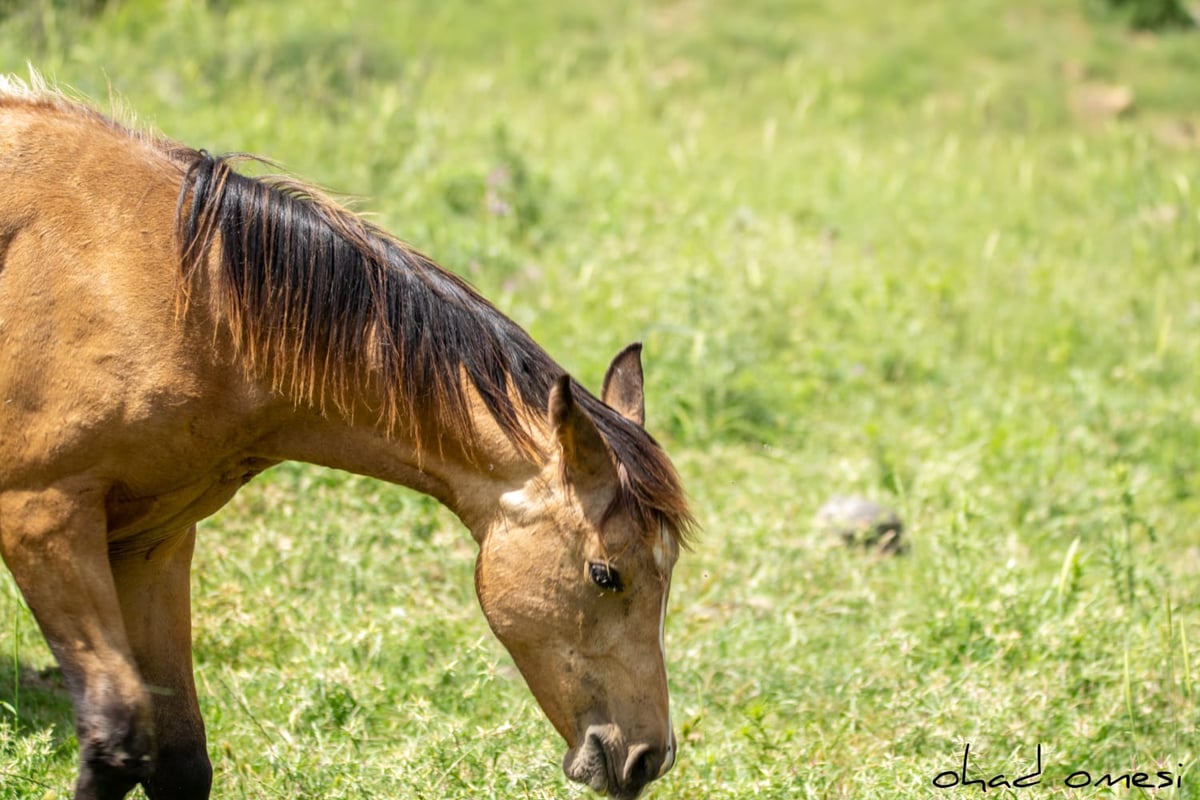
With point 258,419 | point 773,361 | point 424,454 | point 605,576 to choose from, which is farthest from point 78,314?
point 773,361

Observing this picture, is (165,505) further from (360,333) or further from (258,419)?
(360,333)

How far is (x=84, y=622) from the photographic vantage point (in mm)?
2949

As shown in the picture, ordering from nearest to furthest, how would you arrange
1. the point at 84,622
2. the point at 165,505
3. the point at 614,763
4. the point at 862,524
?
the point at 84,622, the point at 614,763, the point at 165,505, the point at 862,524

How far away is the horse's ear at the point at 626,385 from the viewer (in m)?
3.39

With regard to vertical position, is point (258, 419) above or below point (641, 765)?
above

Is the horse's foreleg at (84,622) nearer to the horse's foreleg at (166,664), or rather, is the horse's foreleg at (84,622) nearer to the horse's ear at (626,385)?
the horse's foreleg at (166,664)

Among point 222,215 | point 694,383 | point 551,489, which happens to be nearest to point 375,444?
point 551,489

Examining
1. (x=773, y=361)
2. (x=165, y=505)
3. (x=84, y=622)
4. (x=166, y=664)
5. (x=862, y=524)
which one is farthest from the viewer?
(x=773, y=361)

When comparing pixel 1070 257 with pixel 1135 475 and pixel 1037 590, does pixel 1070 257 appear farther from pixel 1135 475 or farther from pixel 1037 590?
pixel 1037 590

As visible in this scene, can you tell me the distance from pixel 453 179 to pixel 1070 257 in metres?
4.06

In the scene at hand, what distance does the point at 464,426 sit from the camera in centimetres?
314

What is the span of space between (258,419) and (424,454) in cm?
39

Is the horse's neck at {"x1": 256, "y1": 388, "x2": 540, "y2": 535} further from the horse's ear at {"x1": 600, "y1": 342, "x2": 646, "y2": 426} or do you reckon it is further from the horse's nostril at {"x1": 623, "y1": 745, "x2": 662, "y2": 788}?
the horse's nostril at {"x1": 623, "y1": 745, "x2": 662, "y2": 788}

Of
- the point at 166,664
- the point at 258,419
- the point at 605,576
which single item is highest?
the point at 258,419
